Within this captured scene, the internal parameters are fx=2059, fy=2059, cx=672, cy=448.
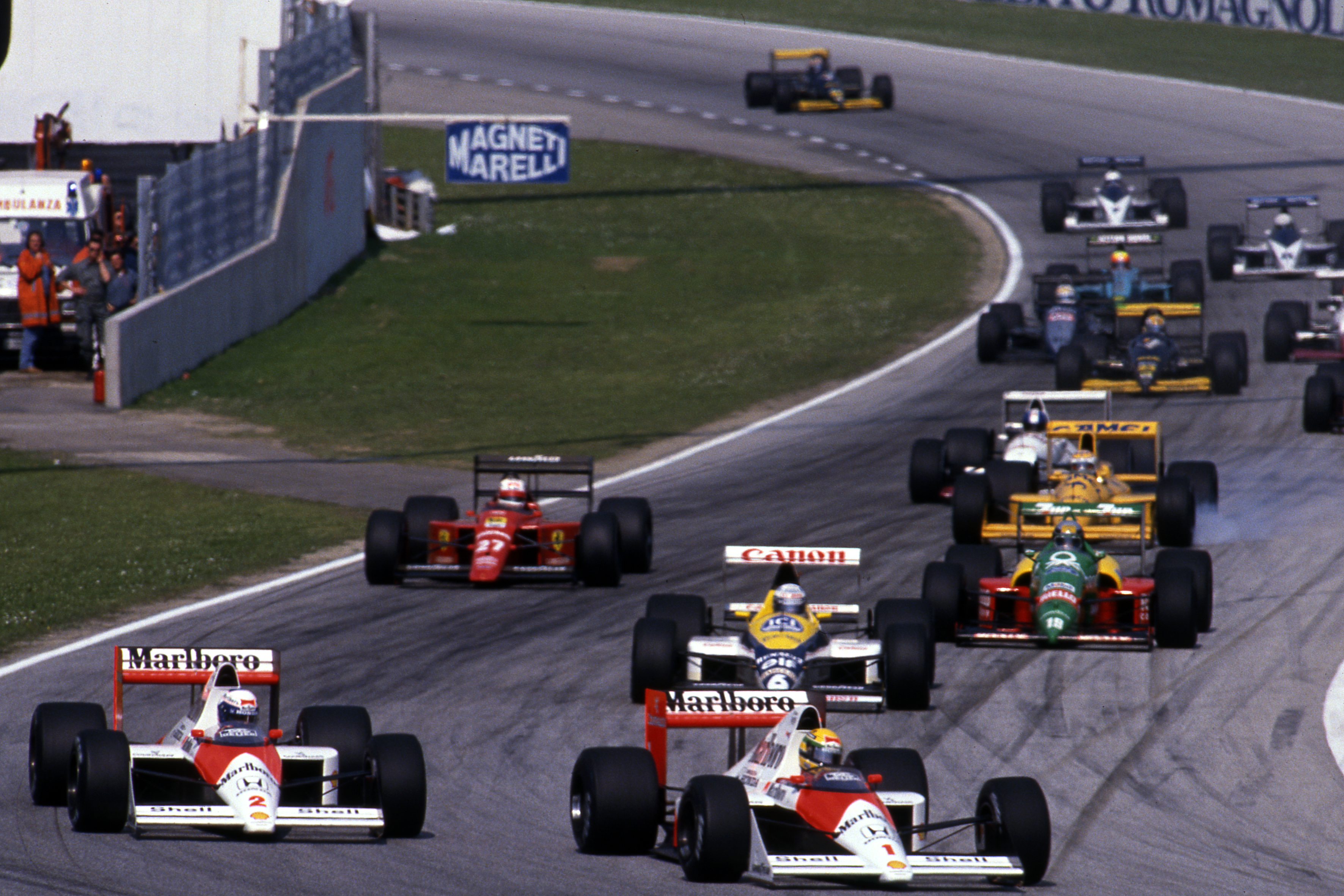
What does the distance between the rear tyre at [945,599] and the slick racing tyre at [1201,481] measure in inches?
214

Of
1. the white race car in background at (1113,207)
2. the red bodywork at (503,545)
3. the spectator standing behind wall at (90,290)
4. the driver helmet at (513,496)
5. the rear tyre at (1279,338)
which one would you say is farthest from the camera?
the white race car in background at (1113,207)

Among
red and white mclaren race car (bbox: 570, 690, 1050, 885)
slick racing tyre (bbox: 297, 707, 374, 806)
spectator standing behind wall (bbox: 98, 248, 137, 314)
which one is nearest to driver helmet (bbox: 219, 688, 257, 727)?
slick racing tyre (bbox: 297, 707, 374, 806)

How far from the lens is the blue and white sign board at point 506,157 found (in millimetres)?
35656

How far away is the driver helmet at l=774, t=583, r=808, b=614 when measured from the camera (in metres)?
15.8

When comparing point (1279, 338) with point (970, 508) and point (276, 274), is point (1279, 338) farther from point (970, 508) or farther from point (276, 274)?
point (276, 274)

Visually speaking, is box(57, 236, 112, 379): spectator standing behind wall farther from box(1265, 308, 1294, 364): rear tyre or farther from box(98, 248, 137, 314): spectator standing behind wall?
box(1265, 308, 1294, 364): rear tyre

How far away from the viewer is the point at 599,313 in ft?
127

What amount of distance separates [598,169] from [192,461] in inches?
1011

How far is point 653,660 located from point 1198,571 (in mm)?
5161

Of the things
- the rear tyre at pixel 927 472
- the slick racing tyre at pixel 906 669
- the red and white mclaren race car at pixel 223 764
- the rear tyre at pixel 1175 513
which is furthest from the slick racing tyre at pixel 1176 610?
the red and white mclaren race car at pixel 223 764

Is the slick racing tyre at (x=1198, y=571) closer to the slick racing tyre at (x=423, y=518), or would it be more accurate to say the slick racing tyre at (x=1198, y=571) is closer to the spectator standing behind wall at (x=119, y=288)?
the slick racing tyre at (x=423, y=518)

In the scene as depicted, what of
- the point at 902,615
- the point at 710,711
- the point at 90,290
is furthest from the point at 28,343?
the point at 710,711

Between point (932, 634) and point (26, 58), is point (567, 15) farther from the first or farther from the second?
point (932, 634)

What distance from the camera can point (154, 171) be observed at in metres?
45.2
